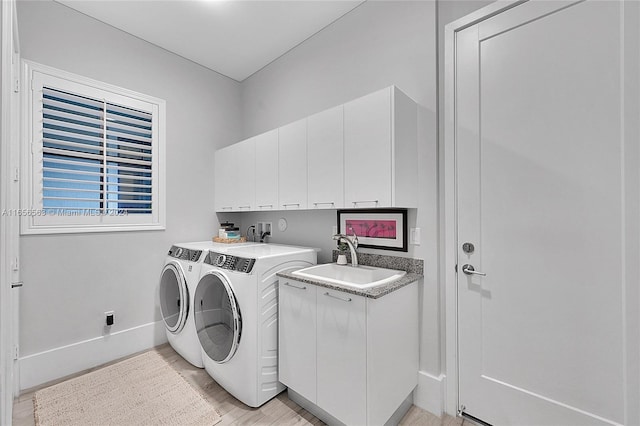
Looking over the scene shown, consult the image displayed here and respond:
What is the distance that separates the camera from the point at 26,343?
6.81 ft

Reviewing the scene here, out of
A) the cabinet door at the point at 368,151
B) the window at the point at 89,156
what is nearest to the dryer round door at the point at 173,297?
the window at the point at 89,156

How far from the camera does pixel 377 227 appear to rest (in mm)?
2115

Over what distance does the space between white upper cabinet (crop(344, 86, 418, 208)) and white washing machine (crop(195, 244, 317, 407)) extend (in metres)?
0.72

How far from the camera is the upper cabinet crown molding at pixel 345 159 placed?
1717mm

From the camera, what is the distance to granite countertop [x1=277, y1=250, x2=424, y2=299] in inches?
59.0

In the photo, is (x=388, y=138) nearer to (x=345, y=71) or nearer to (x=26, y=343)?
(x=345, y=71)

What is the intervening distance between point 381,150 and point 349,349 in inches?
44.9

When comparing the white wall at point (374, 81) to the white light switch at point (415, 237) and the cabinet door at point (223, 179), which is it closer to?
the white light switch at point (415, 237)

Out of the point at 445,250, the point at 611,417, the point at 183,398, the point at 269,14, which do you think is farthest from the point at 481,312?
the point at 269,14

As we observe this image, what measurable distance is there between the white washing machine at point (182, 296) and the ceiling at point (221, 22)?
1888 mm

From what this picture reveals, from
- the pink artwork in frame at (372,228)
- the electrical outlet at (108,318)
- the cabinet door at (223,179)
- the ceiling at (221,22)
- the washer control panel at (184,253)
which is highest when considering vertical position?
the ceiling at (221,22)

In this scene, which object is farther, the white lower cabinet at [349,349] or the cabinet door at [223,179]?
the cabinet door at [223,179]

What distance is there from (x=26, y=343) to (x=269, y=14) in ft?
10.1

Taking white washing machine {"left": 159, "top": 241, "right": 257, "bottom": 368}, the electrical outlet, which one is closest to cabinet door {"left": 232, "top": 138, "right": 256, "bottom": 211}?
white washing machine {"left": 159, "top": 241, "right": 257, "bottom": 368}
